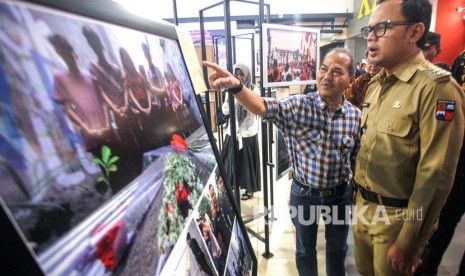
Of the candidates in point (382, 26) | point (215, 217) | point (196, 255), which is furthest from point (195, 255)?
point (382, 26)

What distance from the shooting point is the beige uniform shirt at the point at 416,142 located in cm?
101

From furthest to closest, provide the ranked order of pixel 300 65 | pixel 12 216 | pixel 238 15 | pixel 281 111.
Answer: pixel 238 15, pixel 300 65, pixel 281 111, pixel 12 216

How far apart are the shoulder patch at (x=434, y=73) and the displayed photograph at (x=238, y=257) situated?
0.93 m

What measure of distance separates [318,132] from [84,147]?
1270 millimetres

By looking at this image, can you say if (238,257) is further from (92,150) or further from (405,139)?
(405,139)

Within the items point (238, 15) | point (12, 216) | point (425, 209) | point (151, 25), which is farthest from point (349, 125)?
point (238, 15)

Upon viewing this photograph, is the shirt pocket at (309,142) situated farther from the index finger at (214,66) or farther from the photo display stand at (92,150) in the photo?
the photo display stand at (92,150)

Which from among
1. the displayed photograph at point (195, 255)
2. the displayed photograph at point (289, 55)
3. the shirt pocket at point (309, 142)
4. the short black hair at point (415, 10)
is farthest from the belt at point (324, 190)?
the displayed photograph at point (195, 255)

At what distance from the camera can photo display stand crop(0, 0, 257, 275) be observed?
24 centimetres

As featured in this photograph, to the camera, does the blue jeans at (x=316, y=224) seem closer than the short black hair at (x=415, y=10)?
No

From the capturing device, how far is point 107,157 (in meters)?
0.35

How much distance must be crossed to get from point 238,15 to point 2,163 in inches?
347

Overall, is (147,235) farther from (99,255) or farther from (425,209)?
(425,209)

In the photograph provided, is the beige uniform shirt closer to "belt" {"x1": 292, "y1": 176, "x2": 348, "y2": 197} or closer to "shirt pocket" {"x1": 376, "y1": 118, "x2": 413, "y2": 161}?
"shirt pocket" {"x1": 376, "y1": 118, "x2": 413, "y2": 161}
